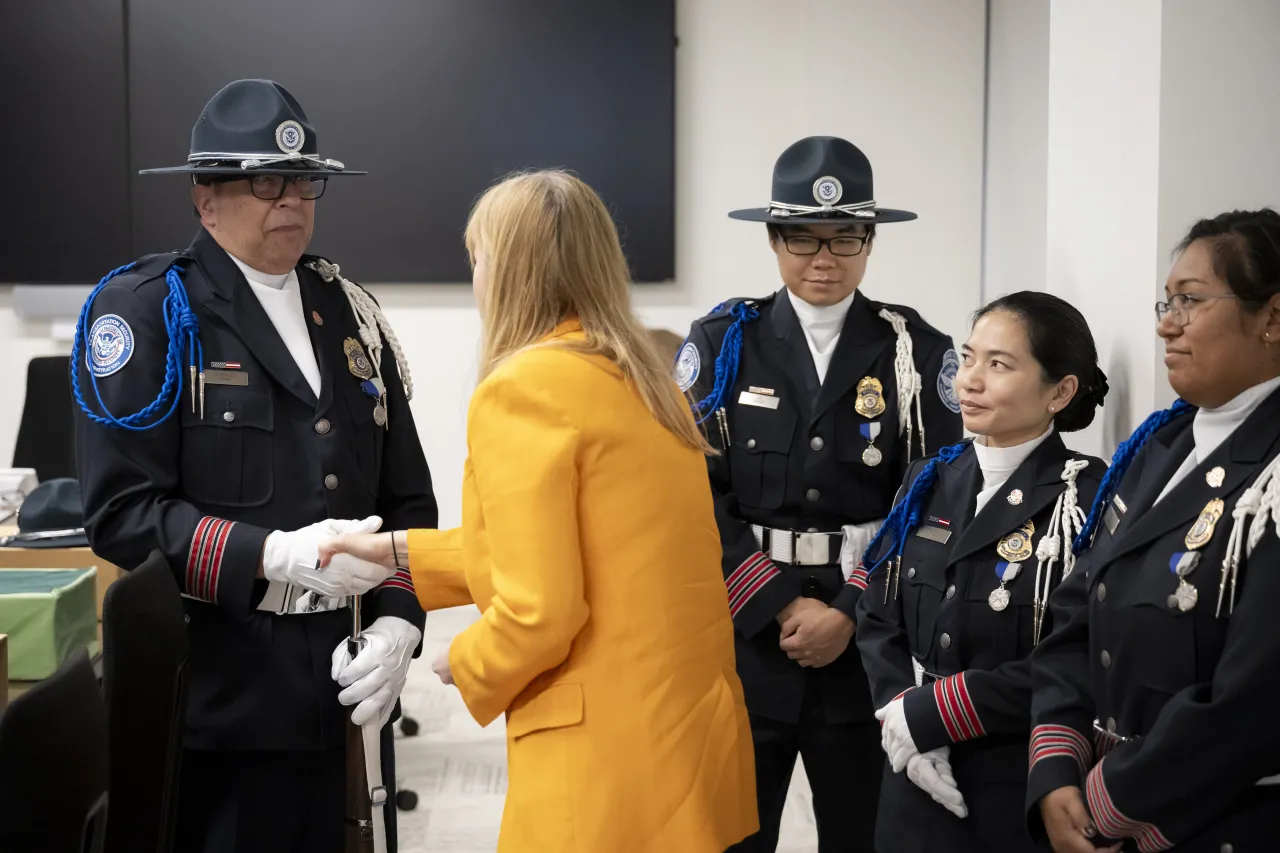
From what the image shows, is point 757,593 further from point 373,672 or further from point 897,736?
point 373,672

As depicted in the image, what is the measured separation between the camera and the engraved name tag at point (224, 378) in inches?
82.6

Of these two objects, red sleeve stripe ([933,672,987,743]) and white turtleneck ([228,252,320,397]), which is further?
white turtleneck ([228,252,320,397])

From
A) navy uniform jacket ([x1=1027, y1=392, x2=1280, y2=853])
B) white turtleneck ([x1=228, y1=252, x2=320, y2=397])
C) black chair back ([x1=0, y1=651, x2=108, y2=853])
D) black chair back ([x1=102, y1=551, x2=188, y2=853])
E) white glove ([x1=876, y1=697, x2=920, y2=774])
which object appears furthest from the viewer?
white turtleneck ([x1=228, y1=252, x2=320, y2=397])

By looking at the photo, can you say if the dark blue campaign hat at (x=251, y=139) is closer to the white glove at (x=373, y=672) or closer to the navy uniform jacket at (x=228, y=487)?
the navy uniform jacket at (x=228, y=487)

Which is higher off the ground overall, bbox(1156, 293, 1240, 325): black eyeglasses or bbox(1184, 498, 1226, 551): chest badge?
bbox(1156, 293, 1240, 325): black eyeglasses

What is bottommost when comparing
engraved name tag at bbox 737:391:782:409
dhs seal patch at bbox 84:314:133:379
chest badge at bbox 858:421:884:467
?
chest badge at bbox 858:421:884:467

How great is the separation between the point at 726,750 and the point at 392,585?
0.79m

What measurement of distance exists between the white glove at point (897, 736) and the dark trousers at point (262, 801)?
2.87 feet

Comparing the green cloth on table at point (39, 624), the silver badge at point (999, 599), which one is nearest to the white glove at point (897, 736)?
the silver badge at point (999, 599)

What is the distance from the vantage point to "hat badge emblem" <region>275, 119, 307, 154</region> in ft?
7.11

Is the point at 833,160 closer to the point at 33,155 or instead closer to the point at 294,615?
the point at 294,615

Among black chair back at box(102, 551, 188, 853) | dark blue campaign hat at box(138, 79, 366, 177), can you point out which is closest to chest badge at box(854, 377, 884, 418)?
dark blue campaign hat at box(138, 79, 366, 177)

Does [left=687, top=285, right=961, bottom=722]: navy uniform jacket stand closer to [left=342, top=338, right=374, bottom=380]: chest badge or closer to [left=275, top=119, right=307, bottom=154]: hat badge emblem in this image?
[left=342, top=338, right=374, bottom=380]: chest badge

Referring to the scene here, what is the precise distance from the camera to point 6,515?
141 inches
